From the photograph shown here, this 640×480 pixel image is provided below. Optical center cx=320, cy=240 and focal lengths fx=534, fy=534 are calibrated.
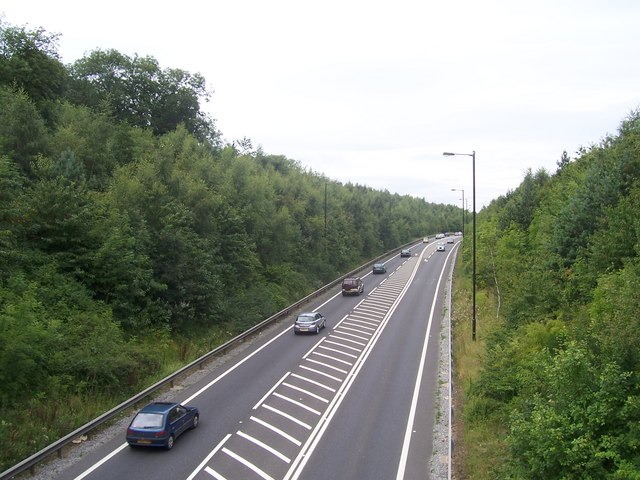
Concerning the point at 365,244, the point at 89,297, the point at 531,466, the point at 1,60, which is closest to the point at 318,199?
the point at 365,244

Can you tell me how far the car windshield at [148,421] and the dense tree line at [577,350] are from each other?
381 inches

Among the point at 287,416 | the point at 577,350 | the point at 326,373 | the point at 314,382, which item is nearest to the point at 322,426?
the point at 287,416

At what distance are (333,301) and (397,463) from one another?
96.0 ft

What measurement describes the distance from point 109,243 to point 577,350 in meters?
20.3

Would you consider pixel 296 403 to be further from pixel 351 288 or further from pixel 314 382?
pixel 351 288

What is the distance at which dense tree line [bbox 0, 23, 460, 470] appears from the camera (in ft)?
61.8

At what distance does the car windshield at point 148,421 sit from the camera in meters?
16.1

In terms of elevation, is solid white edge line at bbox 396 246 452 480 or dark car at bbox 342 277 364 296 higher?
dark car at bbox 342 277 364 296

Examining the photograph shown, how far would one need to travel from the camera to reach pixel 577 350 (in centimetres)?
1255

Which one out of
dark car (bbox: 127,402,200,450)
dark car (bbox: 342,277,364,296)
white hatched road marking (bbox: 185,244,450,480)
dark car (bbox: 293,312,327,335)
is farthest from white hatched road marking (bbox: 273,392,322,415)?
dark car (bbox: 342,277,364,296)

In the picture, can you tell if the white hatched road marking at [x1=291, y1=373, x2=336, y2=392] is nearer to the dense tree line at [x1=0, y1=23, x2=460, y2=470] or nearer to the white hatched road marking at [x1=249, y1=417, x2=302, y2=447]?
the white hatched road marking at [x1=249, y1=417, x2=302, y2=447]

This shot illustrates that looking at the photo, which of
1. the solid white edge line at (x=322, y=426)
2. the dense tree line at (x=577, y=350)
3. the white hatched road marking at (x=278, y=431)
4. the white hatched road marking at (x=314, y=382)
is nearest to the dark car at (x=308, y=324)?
the solid white edge line at (x=322, y=426)

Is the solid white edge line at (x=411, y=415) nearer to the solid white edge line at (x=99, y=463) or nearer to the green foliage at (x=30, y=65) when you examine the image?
the solid white edge line at (x=99, y=463)

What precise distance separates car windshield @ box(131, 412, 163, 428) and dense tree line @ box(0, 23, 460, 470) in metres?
2.60
